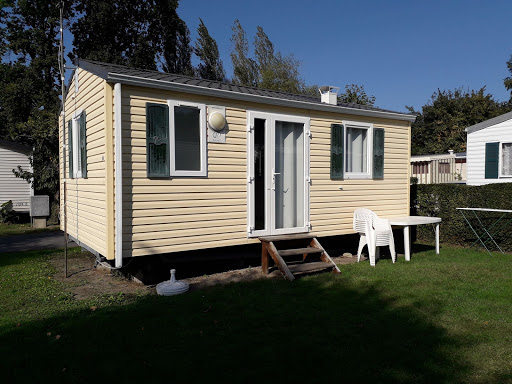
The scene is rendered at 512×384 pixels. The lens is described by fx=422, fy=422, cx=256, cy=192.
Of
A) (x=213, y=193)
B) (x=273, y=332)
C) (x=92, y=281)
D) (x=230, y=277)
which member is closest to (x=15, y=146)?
(x=92, y=281)

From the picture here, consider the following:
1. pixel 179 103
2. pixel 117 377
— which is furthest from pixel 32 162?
pixel 117 377

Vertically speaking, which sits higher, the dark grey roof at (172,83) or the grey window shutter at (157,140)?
the dark grey roof at (172,83)

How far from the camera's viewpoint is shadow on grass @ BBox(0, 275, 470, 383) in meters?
3.14

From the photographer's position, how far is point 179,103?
5836 mm

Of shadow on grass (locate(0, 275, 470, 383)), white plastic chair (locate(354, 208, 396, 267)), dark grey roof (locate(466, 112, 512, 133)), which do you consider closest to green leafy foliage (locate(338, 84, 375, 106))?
dark grey roof (locate(466, 112, 512, 133))

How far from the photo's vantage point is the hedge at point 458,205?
827 cm

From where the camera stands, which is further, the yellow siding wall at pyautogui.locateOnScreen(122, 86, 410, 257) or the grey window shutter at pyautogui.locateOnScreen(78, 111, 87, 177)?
the grey window shutter at pyautogui.locateOnScreen(78, 111, 87, 177)

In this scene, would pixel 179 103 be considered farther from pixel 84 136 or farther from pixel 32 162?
pixel 32 162

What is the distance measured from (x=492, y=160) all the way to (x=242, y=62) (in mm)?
20945

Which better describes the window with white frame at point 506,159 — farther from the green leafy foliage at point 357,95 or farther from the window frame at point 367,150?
the green leafy foliage at point 357,95

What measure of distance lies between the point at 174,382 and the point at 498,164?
37.8 ft

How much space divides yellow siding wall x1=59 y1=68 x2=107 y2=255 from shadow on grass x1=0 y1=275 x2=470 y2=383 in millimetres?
A: 1478

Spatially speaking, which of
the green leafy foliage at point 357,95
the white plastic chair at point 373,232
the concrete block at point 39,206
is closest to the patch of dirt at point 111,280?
the white plastic chair at point 373,232

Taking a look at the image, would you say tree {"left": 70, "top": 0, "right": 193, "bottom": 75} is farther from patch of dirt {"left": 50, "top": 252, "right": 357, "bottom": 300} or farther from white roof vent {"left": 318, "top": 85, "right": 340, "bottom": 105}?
patch of dirt {"left": 50, "top": 252, "right": 357, "bottom": 300}
